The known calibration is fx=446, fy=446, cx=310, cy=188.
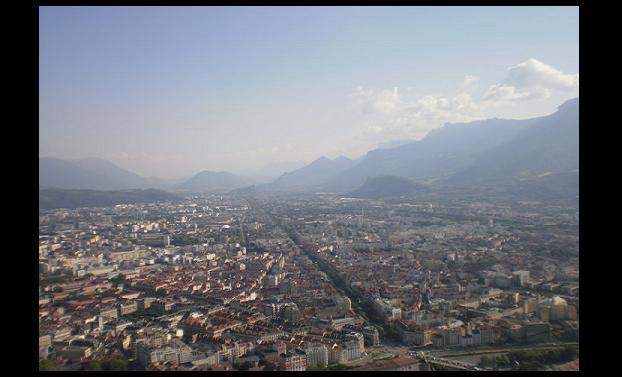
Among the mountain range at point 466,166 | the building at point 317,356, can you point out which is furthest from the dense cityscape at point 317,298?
the mountain range at point 466,166

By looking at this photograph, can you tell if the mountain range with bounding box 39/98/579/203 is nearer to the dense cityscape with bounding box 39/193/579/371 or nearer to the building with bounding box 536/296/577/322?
the dense cityscape with bounding box 39/193/579/371

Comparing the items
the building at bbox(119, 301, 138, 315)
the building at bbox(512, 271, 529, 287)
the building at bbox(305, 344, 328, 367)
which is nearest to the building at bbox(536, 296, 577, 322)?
the building at bbox(512, 271, 529, 287)

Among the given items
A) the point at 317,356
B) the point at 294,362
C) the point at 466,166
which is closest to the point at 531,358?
the point at 317,356

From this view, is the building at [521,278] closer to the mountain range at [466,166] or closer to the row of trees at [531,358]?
the row of trees at [531,358]

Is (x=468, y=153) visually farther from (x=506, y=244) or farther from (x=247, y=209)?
(x=506, y=244)

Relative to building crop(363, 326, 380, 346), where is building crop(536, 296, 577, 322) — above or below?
above

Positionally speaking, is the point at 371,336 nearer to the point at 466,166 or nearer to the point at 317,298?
the point at 317,298
